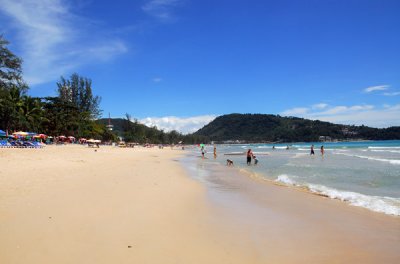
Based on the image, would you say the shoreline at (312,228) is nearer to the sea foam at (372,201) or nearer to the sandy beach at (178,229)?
the sandy beach at (178,229)

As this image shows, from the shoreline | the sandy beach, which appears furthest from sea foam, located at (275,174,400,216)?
the sandy beach

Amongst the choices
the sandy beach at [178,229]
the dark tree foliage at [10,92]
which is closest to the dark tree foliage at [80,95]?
the dark tree foliage at [10,92]

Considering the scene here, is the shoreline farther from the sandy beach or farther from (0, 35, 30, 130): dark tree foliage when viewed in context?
(0, 35, 30, 130): dark tree foliage

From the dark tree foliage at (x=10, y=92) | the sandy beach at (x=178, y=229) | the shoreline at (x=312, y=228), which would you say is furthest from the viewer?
the dark tree foliage at (x=10, y=92)

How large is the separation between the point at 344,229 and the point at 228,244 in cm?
261

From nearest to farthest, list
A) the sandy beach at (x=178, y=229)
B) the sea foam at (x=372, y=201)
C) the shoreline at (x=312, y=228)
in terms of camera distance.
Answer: the sandy beach at (x=178, y=229), the shoreline at (x=312, y=228), the sea foam at (x=372, y=201)

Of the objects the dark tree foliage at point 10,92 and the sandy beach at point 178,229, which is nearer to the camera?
the sandy beach at point 178,229

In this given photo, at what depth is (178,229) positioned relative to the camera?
5.58 meters

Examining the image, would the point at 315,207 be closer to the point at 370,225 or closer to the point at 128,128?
the point at 370,225

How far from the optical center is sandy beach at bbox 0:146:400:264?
4246mm

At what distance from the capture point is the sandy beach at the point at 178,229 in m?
4.25

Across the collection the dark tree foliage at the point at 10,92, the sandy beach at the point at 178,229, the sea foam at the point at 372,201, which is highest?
the dark tree foliage at the point at 10,92

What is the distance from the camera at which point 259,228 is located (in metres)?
5.84

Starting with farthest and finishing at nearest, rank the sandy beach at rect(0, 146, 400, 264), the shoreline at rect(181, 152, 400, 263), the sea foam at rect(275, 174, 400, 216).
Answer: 1. the sea foam at rect(275, 174, 400, 216)
2. the shoreline at rect(181, 152, 400, 263)
3. the sandy beach at rect(0, 146, 400, 264)
